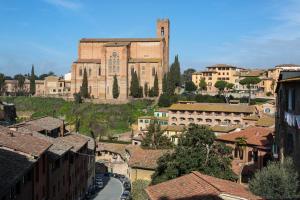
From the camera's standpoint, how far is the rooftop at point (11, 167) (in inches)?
620

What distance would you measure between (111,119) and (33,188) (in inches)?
2268

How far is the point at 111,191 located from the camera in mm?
44438

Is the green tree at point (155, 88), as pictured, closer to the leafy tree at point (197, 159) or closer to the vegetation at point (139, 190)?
the vegetation at point (139, 190)

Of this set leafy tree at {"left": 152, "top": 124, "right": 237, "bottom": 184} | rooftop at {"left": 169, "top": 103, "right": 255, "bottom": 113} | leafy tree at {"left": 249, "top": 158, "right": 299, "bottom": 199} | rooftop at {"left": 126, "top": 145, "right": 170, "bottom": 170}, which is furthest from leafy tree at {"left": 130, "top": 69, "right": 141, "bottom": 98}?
leafy tree at {"left": 249, "top": 158, "right": 299, "bottom": 199}

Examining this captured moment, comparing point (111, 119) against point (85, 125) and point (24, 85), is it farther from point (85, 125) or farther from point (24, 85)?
point (24, 85)

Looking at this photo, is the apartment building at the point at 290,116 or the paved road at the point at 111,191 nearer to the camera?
the apartment building at the point at 290,116

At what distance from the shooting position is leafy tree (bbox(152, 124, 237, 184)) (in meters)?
24.0

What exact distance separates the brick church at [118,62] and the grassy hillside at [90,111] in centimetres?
781

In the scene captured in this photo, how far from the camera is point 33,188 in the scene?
23.2m

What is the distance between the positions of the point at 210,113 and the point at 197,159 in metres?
44.6

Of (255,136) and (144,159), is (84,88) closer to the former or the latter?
(144,159)

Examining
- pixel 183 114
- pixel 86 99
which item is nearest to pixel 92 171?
pixel 183 114

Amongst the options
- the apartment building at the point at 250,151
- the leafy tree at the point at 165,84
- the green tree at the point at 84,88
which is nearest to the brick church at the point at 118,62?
the leafy tree at the point at 165,84

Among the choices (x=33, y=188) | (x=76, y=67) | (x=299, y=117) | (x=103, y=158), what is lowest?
(x=103, y=158)
